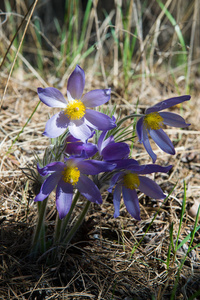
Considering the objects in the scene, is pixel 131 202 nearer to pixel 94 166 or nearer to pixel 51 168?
pixel 94 166

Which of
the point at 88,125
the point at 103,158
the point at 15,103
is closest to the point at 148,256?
the point at 103,158

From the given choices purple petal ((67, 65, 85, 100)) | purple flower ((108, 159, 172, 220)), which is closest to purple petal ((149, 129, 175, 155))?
purple flower ((108, 159, 172, 220))

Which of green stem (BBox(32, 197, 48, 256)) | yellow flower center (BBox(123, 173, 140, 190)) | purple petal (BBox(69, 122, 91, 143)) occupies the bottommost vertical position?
green stem (BBox(32, 197, 48, 256))

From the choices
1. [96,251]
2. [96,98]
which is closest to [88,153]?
[96,98]

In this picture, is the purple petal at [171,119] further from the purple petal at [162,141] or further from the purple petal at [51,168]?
the purple petal at [51,168]

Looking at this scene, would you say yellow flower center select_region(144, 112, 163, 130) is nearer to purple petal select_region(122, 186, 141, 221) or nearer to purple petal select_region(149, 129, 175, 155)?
purple petal select_region(149, 129, 175, 155)

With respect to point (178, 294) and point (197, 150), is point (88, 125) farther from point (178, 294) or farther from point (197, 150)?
point (197, 150)

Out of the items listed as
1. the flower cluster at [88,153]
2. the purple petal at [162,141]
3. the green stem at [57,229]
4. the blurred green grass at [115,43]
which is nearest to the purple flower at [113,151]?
the flower cluster at [88,153]
